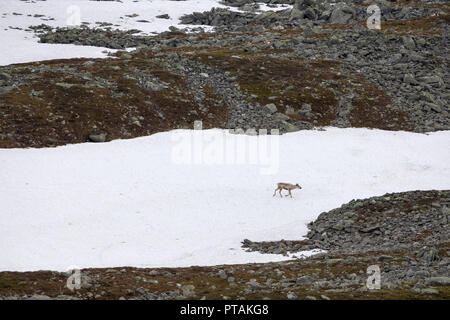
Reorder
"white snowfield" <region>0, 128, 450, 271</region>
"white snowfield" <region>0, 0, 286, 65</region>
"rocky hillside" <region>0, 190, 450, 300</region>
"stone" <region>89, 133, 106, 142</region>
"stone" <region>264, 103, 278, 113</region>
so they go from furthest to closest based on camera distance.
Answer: "white snowfield" <region>0, 0, 286, 65</region> → "stone" <region>264, 103, 278, 113</region> → "stone" <region>89, 133, 106, 142</region> → "white snowfield" <region>0, 128, 450, 271</region> → "rocky hillside" <region>0, 190, 450, 300</region>

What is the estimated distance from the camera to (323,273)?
76.6 feet

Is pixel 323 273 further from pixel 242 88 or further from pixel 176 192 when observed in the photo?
pixel 242 88

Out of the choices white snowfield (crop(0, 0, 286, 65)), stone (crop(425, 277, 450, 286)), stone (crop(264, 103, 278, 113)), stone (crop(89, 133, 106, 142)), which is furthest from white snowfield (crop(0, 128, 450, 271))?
white snowfield (crop(0, 0, 286, 65))

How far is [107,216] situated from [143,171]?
786 centimetres

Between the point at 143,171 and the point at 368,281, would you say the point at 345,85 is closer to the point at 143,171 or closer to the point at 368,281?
the point at 143,171

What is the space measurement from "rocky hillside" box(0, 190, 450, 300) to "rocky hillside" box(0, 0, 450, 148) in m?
21.5

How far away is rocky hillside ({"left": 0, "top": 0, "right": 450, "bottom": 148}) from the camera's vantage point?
48125 millimetres

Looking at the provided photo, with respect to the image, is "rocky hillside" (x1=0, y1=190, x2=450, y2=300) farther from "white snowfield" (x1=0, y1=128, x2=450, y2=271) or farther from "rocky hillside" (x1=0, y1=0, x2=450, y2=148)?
"rocky hillside" (x1=0, y1=0, x2=450, y2=148)

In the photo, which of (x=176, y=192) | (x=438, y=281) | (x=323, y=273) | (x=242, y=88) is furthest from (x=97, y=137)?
(x=438, y=281)

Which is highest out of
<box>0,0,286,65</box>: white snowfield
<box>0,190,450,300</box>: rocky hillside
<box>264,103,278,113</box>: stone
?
→ <box>0,0,286,65</box>: white snowfield

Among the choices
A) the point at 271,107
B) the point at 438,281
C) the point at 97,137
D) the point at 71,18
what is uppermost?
the point at 71,18

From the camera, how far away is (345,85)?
200ft

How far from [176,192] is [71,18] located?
78802 millimetres

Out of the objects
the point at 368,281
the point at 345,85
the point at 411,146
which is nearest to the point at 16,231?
the point at 368,281
